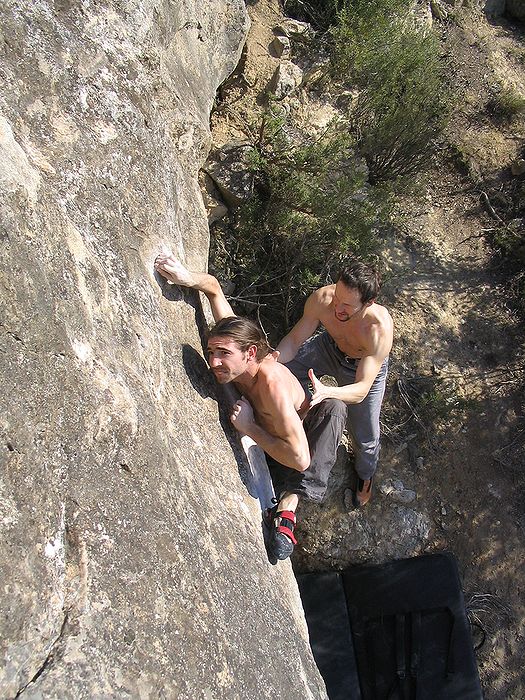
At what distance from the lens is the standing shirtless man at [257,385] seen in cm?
282

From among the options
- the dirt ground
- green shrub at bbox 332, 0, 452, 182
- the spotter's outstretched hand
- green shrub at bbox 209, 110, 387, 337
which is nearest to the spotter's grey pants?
the spotter's outstretched hand

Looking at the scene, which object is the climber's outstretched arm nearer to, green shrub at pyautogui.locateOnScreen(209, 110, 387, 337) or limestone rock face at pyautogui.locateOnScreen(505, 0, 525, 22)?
green shrub at pyautogui.locateOnScreen(209, 110, 387, 337)

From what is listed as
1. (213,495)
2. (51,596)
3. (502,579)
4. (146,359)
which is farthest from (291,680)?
(502,579)

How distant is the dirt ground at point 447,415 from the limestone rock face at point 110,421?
179 centimetres

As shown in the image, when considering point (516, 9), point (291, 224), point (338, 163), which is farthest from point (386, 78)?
point (516, 9)

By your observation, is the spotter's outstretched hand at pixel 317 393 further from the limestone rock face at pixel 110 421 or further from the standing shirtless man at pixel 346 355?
the limestone rock face at pixel 110 421

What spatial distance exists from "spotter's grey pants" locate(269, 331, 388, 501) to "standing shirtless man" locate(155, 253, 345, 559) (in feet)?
0.58

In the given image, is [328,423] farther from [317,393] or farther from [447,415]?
[447,415]

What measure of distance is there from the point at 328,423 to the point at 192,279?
1.16 metres

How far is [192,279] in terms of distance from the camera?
288 cm

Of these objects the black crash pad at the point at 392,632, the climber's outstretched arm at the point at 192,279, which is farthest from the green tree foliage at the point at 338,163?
the black crash pad at the point at 392,632

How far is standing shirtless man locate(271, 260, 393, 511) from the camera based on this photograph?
3346 mm

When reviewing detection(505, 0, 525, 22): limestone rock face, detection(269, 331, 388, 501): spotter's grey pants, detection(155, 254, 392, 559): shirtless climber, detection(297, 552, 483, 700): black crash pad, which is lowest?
detection(297, 552, 483, 700): black crash pad

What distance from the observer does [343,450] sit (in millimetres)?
4629
